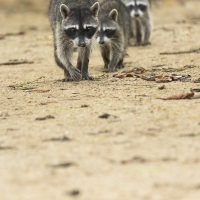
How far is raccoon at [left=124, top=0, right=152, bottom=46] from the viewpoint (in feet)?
50.8

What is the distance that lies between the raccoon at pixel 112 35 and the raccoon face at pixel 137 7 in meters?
2.79

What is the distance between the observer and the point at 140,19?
15.9 metres

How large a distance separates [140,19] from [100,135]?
992 cm

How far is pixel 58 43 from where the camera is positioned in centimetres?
1032

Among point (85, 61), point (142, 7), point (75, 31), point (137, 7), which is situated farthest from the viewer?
point (142, 7)

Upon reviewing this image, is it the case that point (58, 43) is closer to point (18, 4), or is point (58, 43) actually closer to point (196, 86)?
point (196, 86)

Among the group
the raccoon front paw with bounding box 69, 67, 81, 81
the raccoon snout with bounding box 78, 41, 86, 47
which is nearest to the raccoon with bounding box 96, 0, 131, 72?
the raccoon front paw with bounding box 69, 67, 81, 81

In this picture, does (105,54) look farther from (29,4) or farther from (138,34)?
(29,4)

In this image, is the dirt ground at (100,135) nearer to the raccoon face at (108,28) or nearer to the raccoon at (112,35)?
the raccoon at (112,35)

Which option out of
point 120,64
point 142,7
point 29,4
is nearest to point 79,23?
point 120,64

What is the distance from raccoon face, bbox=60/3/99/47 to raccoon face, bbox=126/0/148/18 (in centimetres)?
563

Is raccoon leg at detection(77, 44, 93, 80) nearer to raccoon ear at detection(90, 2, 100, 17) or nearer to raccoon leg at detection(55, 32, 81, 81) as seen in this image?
raccoon leg at detection(55, 32, 81, 81)

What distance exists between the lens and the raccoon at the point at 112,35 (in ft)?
39.4

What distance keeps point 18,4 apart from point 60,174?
20253 mm
